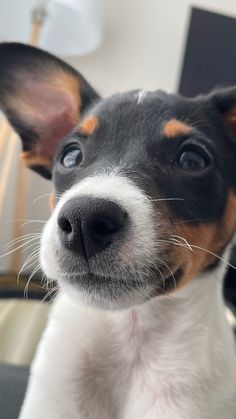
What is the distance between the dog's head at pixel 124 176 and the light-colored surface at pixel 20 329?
79cm

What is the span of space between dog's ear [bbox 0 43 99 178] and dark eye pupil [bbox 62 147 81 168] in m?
0.23

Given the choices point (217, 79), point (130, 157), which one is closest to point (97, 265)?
point (130, 157)

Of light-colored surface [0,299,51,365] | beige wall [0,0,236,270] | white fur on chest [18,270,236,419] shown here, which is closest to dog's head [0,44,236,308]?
white fur on chest [18,270,236,419]

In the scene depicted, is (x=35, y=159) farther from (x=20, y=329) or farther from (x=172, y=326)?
(x=20, y=329)

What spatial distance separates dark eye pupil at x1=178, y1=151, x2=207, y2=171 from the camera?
3.66ft

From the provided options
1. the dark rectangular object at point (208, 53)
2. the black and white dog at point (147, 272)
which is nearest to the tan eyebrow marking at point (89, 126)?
the black and white dog at point (147, 272)

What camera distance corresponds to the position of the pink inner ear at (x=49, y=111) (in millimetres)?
1433

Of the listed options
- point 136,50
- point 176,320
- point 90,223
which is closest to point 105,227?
point 90,223

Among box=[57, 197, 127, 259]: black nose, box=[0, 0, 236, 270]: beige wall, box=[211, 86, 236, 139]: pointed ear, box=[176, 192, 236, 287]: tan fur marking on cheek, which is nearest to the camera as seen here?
box=[57, 197, 127, 259]: black nose

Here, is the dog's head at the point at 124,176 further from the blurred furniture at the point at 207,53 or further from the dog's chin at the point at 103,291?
the blurred furniture at the point at 207,53

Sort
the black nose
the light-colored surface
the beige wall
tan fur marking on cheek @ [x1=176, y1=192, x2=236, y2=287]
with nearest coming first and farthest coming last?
the black nose, tan fur marking on cheek @ [x1=176, y1=192, x2=236, y2=287], the light-colored surface, the beige wall

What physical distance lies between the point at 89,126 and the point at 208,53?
6.21ft

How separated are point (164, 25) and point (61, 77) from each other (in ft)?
7.35

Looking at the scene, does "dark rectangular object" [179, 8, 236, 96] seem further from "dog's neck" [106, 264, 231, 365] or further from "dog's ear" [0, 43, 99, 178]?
"dog's neck" [106, 264, 231, 365]
